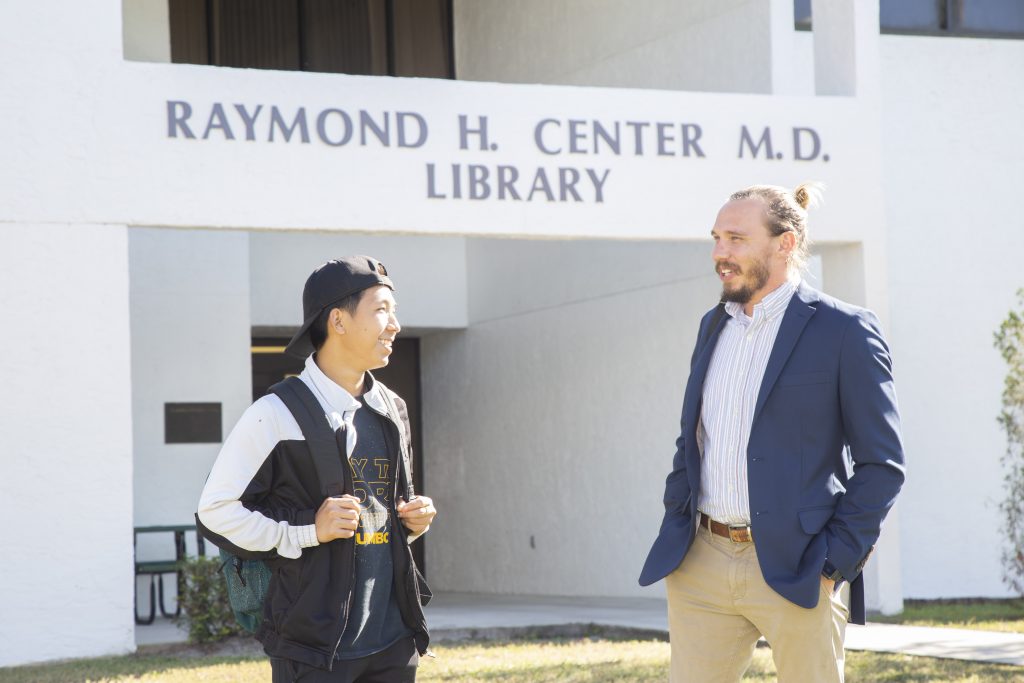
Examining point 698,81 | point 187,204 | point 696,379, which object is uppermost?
point 698,81

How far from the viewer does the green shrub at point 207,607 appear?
392 inches

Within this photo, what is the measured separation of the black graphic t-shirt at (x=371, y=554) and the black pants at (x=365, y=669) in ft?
0.08

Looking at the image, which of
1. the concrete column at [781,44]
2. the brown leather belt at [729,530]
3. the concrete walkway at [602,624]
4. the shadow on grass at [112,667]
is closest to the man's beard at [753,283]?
the brown leather belt at [729,530]

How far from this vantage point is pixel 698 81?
12.6 metres

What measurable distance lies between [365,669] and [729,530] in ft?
3.70

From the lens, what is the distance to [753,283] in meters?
4.24

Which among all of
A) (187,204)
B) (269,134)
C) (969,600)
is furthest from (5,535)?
(969,600)

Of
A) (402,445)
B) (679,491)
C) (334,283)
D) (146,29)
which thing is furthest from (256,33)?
(402,445)

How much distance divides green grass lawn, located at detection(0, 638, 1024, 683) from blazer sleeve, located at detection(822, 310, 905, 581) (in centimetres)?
385

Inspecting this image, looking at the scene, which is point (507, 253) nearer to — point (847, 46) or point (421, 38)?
point (421, 38)

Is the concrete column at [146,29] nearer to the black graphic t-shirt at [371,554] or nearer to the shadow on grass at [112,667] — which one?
the shadow on grass at [112,667]

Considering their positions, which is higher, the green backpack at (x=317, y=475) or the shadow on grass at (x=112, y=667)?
the green backpack at (x=317, y=475)

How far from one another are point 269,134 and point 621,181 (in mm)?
2561

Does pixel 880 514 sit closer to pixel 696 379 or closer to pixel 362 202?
pixel 696 379
